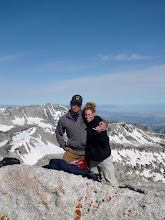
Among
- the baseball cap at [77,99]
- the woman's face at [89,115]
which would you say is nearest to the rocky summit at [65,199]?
the woman's face at [89,115]

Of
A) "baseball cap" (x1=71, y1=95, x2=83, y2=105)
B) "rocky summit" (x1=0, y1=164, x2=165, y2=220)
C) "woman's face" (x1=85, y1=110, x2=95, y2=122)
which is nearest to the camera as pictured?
"rocky summit" (x1=0, y1=164, x2=165, y2=220)

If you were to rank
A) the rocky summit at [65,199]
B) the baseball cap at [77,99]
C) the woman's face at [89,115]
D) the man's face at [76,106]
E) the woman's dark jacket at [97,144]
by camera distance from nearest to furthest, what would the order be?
1. the rocky summit at [65,199]
2. the woman's dark jacket at [97,144]
3. the woman's face at [89,115]
4. the baseball cap at [77,99]
5. the man's face at [76,106]

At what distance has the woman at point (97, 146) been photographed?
8.95 m

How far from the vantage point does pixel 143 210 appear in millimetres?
6445

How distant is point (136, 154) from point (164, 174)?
778 inches

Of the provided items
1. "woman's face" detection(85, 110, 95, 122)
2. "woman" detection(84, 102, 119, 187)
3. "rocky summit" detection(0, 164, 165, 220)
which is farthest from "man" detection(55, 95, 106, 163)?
"rocky summit" detection(0, 164, 165, 220)

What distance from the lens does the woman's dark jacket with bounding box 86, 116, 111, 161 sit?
893 cm

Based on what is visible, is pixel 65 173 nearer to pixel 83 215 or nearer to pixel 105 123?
pixel 83 215

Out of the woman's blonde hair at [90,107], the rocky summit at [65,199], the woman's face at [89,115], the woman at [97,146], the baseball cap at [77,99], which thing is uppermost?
the baseball cap at [77,99]

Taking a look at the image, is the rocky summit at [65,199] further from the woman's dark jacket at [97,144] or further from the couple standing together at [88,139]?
the couple standing together at [88,139]

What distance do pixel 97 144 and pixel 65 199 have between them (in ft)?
10.3

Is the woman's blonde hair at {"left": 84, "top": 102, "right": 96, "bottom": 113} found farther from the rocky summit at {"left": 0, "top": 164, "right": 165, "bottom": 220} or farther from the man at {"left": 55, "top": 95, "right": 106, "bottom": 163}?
the rocky summit at {"left": 0, "top": 164, "right": 165, "bottom": 220}

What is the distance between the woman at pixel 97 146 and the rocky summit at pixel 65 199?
1777 mm

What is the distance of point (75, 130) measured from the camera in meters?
9.66
